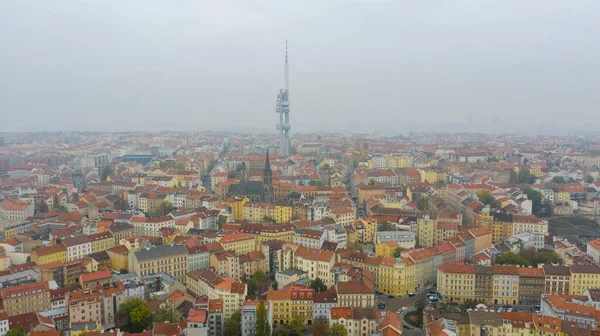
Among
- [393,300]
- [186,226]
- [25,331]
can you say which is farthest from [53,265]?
[393,300]

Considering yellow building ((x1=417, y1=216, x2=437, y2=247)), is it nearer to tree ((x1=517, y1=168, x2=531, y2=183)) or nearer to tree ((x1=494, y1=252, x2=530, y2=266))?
tree ((x1=494, y1=252, x2=530, y2=266))

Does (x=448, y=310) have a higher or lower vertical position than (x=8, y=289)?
lower

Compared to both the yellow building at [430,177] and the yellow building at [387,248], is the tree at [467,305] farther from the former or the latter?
the yellow building at [430,177]

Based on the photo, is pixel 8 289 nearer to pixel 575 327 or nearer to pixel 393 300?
pixel 393 300

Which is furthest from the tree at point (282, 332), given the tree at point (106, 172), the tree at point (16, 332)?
the tree at point (106, 172)

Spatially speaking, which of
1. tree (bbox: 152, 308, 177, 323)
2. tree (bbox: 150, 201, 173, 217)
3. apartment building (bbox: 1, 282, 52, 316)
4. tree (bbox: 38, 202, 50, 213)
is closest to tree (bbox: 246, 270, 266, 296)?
tree (bbox: 152, 308, 177, 323)
